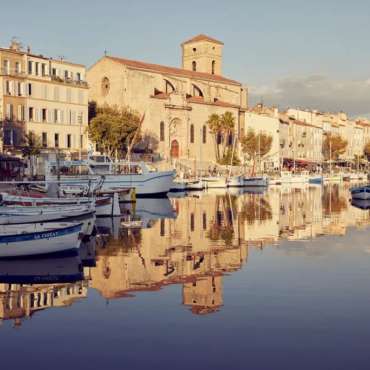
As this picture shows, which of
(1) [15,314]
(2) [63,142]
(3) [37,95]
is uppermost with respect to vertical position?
(3) [37,95]

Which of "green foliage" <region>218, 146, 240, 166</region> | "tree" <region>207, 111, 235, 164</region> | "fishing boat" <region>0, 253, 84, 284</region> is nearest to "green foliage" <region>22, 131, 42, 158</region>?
"tree" <region>207, 111, 235, 164</region>

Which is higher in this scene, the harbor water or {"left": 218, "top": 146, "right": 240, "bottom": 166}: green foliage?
{"left": 218, "top": 146, "right": 240, "bottom": 166}: green foliage

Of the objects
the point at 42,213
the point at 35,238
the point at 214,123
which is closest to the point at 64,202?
the point at 42,213

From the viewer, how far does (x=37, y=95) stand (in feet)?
229

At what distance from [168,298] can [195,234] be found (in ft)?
43.3

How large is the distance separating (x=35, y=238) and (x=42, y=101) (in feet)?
174

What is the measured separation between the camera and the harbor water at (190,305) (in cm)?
1061

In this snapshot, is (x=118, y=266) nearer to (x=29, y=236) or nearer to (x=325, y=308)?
(x=29, y=236)

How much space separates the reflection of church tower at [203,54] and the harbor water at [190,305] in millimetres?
91884

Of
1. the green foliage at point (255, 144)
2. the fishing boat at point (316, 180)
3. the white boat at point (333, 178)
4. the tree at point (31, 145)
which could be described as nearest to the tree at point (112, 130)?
the tree at point (31, 145)

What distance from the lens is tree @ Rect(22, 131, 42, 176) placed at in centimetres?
6494

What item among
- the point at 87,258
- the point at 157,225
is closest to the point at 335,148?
the point at 157,225

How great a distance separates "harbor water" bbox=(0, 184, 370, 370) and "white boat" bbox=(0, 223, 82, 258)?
16.0 inches

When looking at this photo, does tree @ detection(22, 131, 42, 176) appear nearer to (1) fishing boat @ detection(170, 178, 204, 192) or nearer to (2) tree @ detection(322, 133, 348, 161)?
(1) fishing boat @ detection(170, 178, 204, 192)
